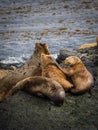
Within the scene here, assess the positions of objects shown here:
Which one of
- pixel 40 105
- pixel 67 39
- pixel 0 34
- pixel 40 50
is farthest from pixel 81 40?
pixel 40 105

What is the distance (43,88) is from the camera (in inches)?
291

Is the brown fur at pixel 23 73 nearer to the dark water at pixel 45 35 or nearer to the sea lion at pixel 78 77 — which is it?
the sea lion at pixel 78 77

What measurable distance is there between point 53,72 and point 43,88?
731mm

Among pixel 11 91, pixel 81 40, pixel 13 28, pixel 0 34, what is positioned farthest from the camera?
pixel 13 28

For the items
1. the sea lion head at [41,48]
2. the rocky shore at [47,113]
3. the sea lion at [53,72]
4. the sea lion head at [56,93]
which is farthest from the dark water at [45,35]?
the sea lion head at [56,93]

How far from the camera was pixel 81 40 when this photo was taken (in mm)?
23344

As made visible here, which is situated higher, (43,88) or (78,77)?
(43,88)

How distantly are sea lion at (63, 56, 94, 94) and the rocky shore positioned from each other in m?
0.17

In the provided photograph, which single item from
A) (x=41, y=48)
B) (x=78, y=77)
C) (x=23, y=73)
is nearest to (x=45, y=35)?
(x=41, y=48)

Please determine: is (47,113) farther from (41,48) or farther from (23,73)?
(41,48)

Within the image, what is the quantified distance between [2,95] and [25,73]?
0.76 metres

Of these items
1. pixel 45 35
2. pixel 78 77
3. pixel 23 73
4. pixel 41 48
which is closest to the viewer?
pixel 78 77

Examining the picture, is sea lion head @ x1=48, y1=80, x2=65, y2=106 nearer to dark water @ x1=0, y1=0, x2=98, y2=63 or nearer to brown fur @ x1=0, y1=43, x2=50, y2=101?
brown fur @ x1=0, y1=43, x2=50, y2=101

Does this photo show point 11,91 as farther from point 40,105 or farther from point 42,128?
point 42,128
